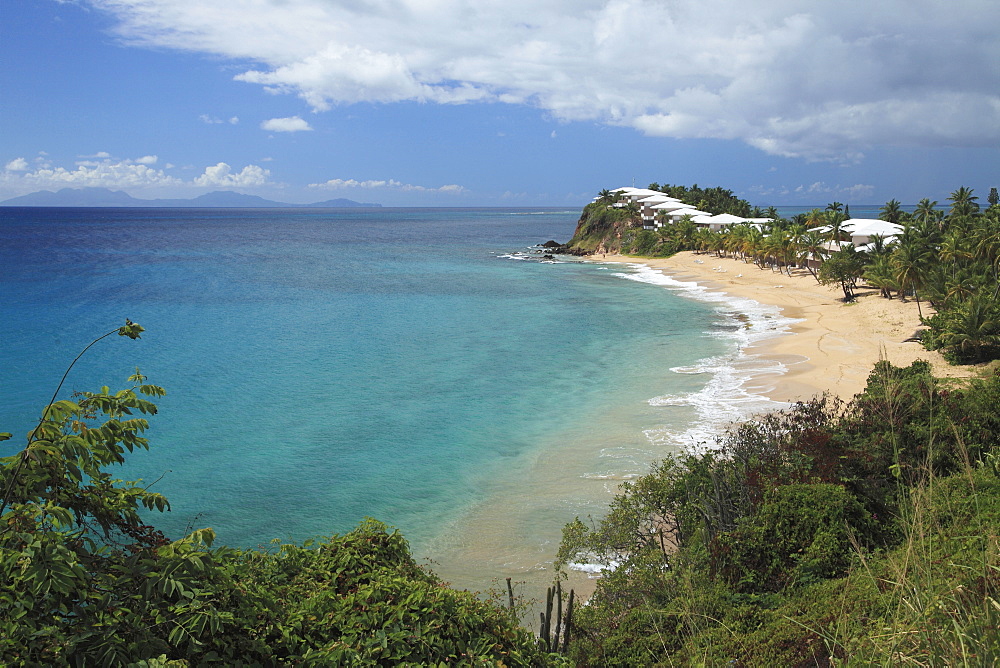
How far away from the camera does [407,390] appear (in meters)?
31.0

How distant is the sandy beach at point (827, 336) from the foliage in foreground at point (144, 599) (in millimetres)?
14718

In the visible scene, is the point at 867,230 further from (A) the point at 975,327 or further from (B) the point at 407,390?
(B) the point at 407,390

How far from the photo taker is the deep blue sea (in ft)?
62.7

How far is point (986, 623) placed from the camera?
3.08 metres

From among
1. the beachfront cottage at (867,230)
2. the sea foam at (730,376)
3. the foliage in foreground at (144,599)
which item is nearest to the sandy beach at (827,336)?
the sea foam at (730,376)

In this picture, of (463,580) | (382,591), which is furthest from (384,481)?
(382,591)

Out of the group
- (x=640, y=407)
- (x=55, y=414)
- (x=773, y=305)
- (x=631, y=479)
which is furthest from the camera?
(x=773, y=305)

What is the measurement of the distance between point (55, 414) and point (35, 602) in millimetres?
1422

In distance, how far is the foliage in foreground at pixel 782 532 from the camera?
8312mm

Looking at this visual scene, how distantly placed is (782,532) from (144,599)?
10.4 m

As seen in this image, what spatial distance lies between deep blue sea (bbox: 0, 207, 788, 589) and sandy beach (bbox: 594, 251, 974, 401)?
1818 millimetres

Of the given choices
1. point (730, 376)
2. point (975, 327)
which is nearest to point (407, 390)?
point (730, 376)

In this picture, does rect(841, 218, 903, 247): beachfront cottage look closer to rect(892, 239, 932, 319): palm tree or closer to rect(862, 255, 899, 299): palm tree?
rect(862, 255, 899, 299): palm tree

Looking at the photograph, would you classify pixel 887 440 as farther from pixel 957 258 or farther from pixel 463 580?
pixel 957 258
